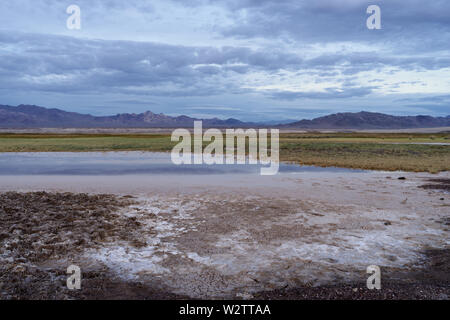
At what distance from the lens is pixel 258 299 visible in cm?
563

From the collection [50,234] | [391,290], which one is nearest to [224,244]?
[391,290]

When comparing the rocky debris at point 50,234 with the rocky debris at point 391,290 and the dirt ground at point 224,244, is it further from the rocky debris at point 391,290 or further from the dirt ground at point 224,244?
the rocky debris at point 391,290

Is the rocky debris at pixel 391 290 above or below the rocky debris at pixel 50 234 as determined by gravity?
below

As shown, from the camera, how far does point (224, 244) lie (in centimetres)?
827

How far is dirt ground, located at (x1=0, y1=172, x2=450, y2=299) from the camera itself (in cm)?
601

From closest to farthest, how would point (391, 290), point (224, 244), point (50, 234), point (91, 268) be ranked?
point (391, 290), point (91, 268), point (224, 244), point (50, 234)

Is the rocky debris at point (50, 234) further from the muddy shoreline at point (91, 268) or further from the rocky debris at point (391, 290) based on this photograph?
the rocky debris at point (391, 290)

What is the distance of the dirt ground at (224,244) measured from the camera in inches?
237

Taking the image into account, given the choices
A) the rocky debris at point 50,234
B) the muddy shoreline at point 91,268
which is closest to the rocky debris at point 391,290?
the muddy shoreline at point 91,268

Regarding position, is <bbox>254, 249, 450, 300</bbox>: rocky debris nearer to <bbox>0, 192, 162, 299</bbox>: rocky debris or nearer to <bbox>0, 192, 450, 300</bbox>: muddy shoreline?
<bbox>0, 192, 450, 300</bbox>: muddy shoreline

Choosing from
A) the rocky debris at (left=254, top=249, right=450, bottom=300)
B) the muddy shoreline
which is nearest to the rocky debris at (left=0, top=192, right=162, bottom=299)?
the muddy shoreline

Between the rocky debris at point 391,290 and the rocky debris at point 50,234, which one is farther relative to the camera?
the rocky debris at point 50,234

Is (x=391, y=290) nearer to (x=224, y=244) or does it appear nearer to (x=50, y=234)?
(x=224, y=244)
